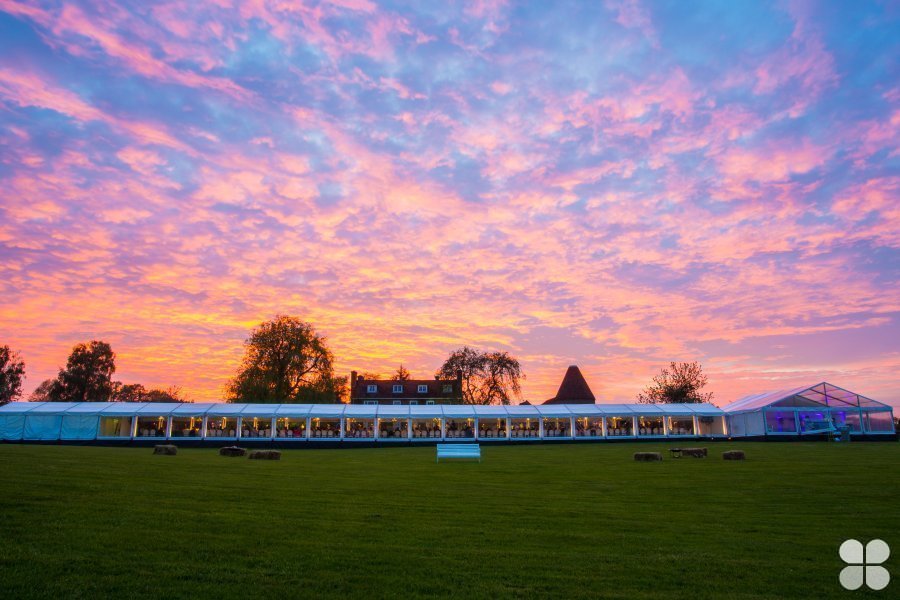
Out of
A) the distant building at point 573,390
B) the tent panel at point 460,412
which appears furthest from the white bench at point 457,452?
the distant building at point 573,390

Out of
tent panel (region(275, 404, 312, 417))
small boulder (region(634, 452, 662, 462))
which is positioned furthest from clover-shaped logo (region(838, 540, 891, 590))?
tent panel (region(275, 404, 312, 417))

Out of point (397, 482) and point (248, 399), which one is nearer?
point (397, 482)

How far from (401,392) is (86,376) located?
120 feet

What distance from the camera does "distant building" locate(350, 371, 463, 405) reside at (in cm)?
7238

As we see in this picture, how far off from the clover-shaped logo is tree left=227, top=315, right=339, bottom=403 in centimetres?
5030

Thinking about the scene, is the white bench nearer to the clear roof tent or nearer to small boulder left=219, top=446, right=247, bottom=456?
small boulder left=219, top=446, right=247, bottom=456

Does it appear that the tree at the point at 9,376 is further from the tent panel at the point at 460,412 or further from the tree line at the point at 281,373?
the tent panel at the point at 460,412

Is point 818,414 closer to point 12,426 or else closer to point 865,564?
point 865,564

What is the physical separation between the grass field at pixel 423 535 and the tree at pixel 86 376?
6209cm

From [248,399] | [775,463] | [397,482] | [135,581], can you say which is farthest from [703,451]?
[248,399]

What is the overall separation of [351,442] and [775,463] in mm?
27207

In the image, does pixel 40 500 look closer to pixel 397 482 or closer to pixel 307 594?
pixel 307 594

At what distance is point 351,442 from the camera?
1577 inches

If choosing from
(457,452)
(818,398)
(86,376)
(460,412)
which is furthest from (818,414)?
(86,376)
